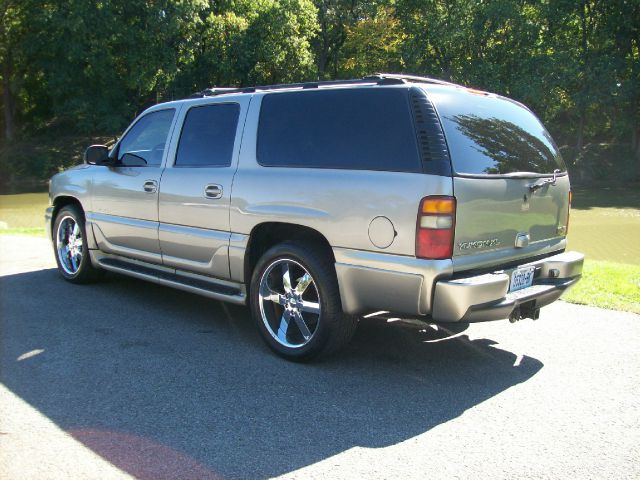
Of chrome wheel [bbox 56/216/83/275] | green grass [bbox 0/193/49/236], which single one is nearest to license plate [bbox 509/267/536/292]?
chrome wheel [bbox 56/216/83/275]

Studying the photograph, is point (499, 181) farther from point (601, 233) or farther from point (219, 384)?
point (601, 233)

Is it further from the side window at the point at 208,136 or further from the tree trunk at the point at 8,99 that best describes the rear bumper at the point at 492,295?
the tree trunk at the point at 8,99

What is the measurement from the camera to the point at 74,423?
3.51m

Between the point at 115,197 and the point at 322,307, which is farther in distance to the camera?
the point at 115,197

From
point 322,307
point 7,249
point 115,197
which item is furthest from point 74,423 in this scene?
point 7,249

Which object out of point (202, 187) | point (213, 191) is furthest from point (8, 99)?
point (213, 191)

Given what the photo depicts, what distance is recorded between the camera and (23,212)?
2050 centimetres

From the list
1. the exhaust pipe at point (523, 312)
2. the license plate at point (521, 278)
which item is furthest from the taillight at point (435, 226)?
the exhaust pipe at point (523, 312)

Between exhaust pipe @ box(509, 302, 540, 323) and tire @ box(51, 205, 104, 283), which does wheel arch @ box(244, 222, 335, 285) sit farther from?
tire @ box(51, 205, 104, 283)

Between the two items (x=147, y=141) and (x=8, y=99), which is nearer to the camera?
(x=147, y=141)

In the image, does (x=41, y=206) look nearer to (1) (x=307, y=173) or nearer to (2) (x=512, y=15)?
(1) (x=307, y=173)

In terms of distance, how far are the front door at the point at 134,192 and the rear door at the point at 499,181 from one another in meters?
2.80

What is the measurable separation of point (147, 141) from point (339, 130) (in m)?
2.44

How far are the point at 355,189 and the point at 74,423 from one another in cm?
221
